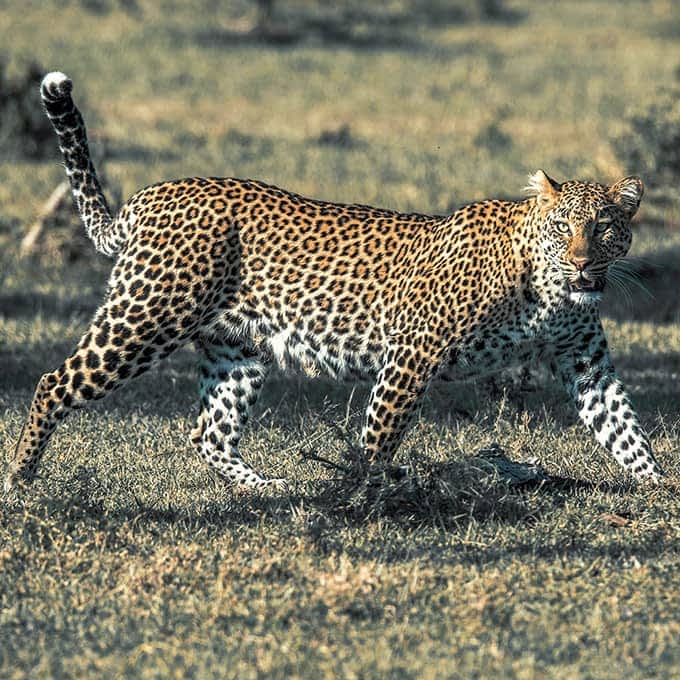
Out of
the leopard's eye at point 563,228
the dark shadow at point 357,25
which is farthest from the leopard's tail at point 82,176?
the dark shadow at point 357,25

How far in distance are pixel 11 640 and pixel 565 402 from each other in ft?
15.2

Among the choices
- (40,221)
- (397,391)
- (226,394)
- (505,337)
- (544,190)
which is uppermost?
(544,190)

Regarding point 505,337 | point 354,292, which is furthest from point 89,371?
point 505,337

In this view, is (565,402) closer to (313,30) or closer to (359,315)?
(359,315)

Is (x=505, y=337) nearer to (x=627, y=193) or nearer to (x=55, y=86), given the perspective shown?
(x=627, y=193)

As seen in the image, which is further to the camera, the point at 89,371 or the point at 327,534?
the point at 89,371

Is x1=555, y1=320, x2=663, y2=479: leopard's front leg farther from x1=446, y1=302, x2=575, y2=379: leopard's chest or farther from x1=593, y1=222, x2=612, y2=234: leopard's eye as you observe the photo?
x1=593, y1=222, x2=612, y2=234: leopard's eye

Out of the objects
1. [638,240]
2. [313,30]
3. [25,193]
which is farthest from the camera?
[313,30]

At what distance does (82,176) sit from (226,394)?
128cm

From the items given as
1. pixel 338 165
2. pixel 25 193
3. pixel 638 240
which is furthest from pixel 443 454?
pixel 338 165

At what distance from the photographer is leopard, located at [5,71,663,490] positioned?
23.2 ft

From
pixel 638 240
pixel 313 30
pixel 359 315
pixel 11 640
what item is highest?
pixel 359 315

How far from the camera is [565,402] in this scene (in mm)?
9242

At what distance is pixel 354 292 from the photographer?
737 cm
